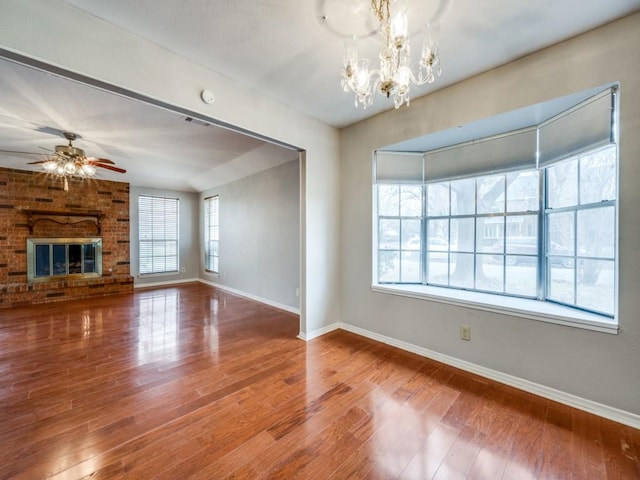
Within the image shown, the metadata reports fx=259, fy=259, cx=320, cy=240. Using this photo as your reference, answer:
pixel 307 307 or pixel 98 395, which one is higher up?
pixel 307 307

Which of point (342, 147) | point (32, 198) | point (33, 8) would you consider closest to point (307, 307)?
point (342, 147)

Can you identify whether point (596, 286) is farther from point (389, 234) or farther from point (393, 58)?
point (393, 58)

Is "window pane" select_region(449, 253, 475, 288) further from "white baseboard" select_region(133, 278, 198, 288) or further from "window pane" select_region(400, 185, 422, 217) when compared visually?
"white baseboard" select_region(133, 278, 198, 288)

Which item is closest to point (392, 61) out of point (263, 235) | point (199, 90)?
point (199, 90)

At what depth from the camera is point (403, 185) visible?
10.6 ft

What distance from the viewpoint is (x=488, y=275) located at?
108 inches

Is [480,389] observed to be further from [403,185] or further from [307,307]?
[403,185]

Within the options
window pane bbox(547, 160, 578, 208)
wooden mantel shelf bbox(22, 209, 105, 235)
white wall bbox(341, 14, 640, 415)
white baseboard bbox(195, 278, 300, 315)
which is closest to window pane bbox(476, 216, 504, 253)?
window pane bbox(547, 160, 578, 208)

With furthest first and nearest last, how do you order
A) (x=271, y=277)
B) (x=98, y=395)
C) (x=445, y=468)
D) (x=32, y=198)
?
(x=32, y=198)
(x=271, y=277)
(x=98, y=395)
(x=445, y=468)

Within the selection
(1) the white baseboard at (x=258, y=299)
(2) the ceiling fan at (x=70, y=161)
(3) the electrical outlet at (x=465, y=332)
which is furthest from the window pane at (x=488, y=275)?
(2) the ceiling fan at (x=70, y=161)

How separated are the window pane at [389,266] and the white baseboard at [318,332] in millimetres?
893

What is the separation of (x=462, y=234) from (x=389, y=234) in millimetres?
819

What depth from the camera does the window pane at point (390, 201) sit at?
3281mm

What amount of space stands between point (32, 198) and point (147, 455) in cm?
622
